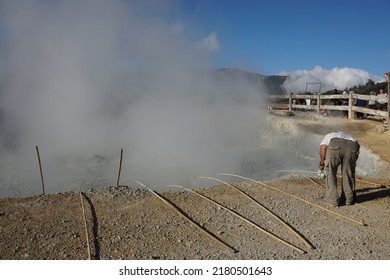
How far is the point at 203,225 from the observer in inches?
208

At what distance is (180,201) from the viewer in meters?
6.35

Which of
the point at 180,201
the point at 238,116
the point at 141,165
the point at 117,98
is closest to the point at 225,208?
the point at 180,201

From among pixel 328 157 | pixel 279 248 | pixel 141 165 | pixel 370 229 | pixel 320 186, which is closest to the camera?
pixel 279 248

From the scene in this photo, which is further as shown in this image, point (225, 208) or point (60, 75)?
point (60, 75)

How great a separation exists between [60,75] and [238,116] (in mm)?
7222

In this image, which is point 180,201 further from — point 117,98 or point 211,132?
point 117,98

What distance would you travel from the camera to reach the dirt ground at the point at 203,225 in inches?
177

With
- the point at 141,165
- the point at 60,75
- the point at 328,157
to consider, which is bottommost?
the point at 141,165

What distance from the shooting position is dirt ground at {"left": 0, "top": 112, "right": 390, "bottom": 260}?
4484mm

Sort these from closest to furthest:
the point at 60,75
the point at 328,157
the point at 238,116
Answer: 1. the point at 328,157
2. the point at 60,75
3. the point at 238,116

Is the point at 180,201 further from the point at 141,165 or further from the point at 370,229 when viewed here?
the point at 141,165

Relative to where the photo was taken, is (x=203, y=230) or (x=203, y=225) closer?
(x=203, y=230)

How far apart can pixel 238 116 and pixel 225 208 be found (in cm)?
1140

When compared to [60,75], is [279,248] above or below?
below
